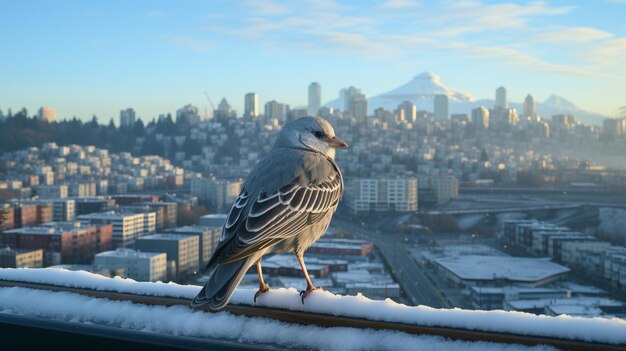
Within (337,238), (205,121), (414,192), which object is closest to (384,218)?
(414,192)

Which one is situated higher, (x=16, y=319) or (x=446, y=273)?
(x=16, y=319)

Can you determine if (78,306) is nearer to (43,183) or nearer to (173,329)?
(173,329)

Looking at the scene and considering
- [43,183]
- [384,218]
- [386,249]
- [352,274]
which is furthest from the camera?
[43,183]

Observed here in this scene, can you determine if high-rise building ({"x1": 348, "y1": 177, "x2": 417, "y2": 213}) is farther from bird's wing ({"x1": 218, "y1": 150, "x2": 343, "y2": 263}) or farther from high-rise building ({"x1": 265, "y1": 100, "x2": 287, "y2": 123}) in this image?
high-rise building ({"x1": 265, "y1": 100, "x2": 287, "y2": 123})

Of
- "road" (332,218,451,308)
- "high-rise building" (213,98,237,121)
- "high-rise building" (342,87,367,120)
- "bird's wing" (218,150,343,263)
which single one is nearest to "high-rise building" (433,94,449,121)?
"high-rise building" (342,87,367,120)

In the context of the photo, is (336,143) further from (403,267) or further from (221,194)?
(221,194)

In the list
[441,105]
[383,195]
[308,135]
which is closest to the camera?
[308,135]

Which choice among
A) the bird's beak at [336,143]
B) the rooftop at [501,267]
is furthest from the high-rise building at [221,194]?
the bird's beak at [336,143]

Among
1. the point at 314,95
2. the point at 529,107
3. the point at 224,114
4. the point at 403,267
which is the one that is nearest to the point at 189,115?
the point at 224,114

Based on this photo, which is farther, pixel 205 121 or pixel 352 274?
pixel 205 121
